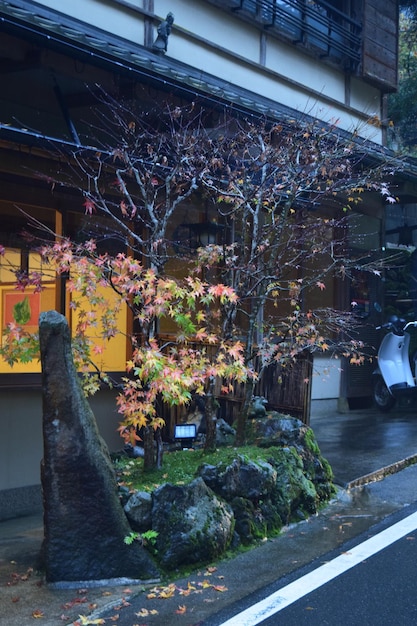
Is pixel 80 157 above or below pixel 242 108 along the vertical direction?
below

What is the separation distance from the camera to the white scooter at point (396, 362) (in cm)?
1273

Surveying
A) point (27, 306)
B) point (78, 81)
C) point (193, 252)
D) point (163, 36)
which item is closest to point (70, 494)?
point (27, 306)

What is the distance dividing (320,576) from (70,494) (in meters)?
1.97

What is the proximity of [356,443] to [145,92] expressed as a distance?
18.2 ft

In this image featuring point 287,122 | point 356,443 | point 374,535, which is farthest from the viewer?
point 356,443

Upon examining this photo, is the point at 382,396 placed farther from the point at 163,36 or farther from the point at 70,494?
the point at 70,494

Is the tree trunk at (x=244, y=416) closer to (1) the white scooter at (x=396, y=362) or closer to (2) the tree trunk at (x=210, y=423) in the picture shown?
(2) the tree trunk at (x=210, y=423)

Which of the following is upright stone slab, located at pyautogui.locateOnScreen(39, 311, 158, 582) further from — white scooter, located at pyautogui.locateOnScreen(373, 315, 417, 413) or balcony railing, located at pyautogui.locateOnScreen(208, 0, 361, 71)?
white scooter, located at pyautogui.locateOnScreen(373, 315, 417, 413)

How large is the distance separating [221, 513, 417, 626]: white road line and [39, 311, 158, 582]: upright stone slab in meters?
0.97

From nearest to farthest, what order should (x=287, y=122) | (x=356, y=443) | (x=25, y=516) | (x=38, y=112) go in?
(x=25, y=516) → (x=38, y=112) → (x=287, y=122) → (x=356, y=443)

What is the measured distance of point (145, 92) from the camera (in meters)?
8.63

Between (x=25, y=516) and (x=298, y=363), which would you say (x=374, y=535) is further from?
(x=25, y=516)

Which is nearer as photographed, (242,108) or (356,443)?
(242,108)

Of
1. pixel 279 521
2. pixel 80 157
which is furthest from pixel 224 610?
pixel 80 157
